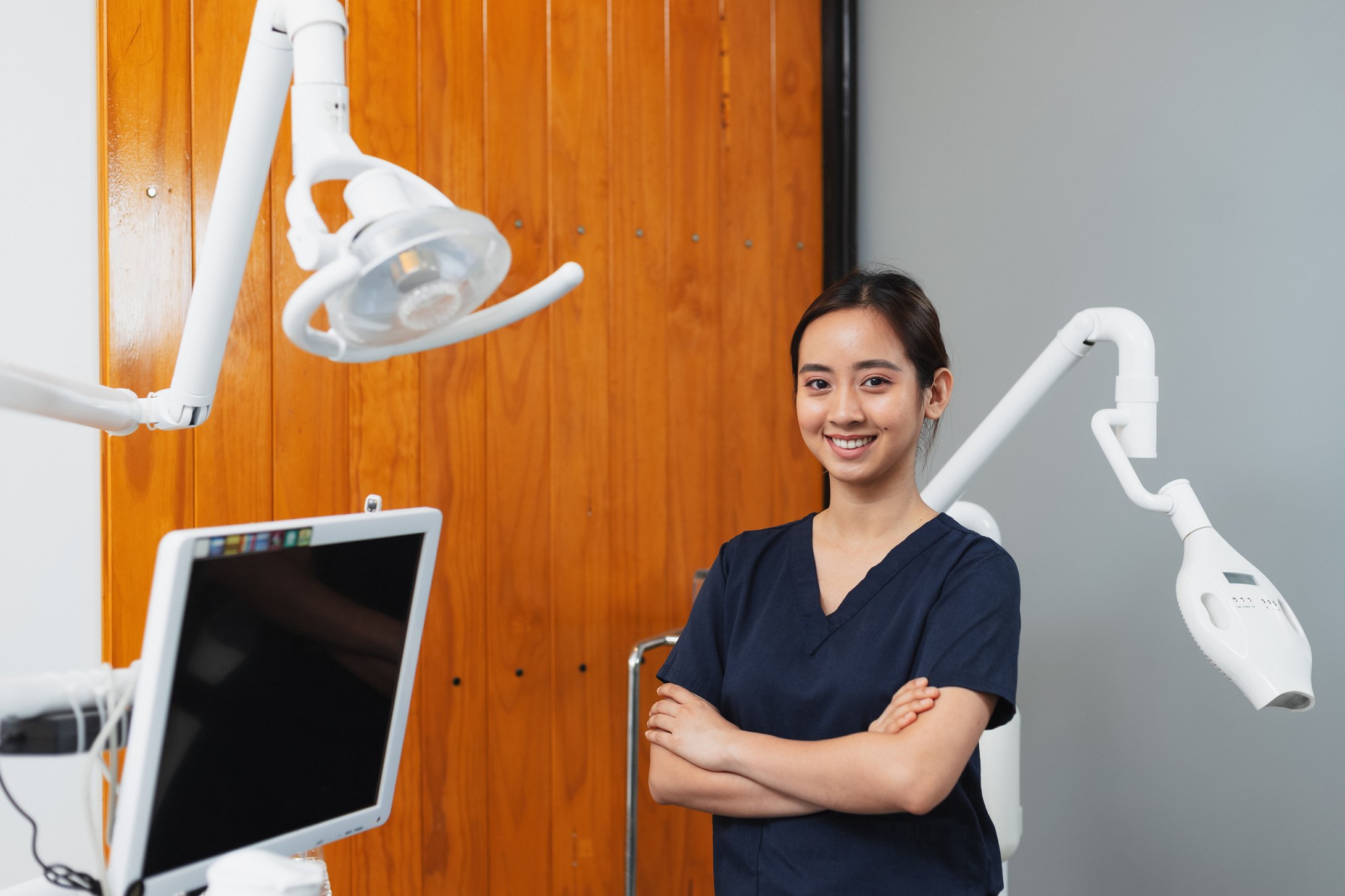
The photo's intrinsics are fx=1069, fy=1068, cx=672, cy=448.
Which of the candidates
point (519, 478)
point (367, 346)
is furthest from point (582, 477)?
point (367, 346)

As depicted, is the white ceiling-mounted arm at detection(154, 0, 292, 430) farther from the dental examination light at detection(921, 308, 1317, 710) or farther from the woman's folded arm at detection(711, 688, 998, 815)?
the dental examination light at detection(921, 308, 1317, 710)

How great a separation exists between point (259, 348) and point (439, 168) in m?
0.43

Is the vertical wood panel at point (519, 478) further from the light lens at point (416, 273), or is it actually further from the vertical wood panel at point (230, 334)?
the light lens at point (416, 273)

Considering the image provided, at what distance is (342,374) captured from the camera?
5.82 feet

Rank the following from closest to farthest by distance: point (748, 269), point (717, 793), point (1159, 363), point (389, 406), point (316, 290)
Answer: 1. point (316, 290)
2. point (717, 793)
3. point (1159, 363)
4. point (389, 406)
5. point (748, 269)

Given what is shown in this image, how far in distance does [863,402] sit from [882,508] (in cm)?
14

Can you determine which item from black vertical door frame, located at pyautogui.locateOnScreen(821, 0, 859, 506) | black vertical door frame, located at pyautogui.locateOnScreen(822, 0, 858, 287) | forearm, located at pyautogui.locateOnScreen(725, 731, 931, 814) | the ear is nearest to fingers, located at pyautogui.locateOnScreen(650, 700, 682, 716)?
forearm, located at pyautogui.locateOnScreen(725, 731, 931, 814)

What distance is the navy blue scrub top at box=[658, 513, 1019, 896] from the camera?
1.16m

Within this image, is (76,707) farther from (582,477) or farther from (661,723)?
(582,477)

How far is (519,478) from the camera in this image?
75.2 inches

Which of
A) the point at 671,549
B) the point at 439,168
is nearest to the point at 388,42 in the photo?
the point at 439,168

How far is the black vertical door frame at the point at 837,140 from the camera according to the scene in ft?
7.35

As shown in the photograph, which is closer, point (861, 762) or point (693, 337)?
point (861, 762)

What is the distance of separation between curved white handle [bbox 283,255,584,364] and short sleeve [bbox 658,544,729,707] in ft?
2.19
